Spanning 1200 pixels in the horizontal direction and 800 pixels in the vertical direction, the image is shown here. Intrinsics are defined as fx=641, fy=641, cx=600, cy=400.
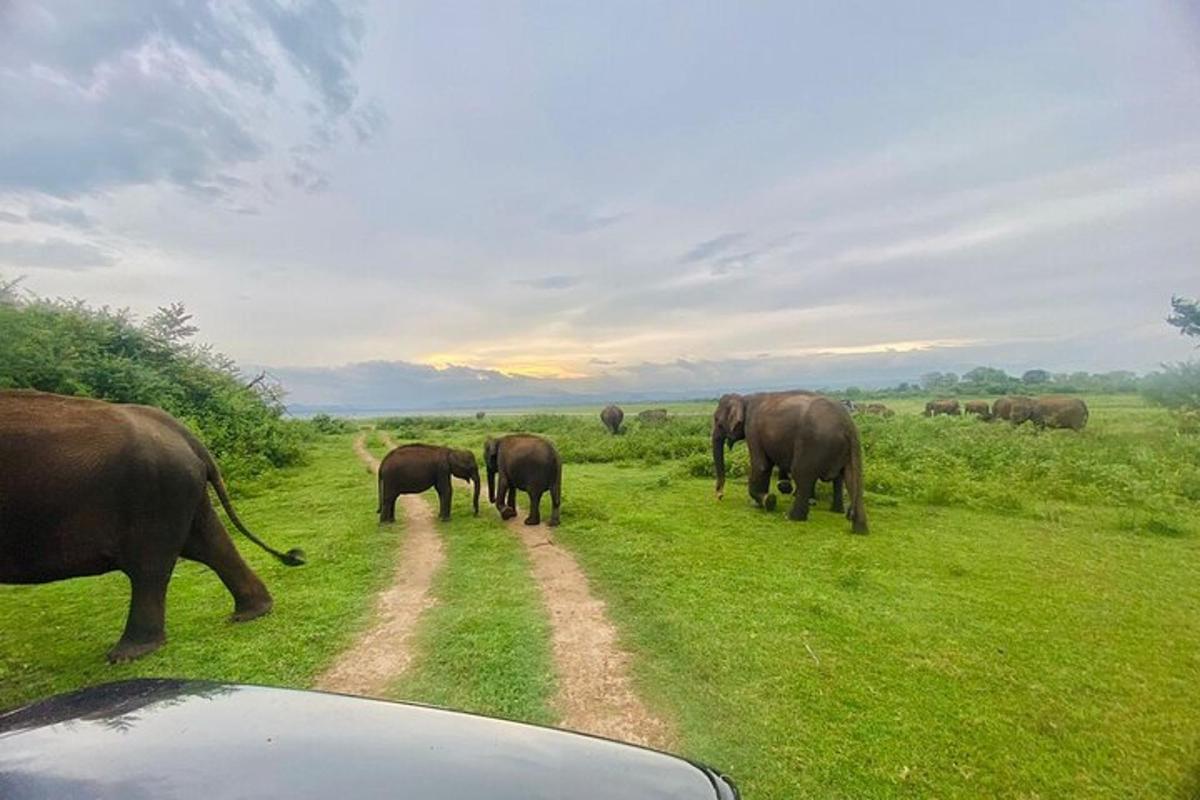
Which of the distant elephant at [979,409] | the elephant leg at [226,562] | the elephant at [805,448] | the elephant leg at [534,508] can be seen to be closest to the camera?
the elephant leg at [226,562]

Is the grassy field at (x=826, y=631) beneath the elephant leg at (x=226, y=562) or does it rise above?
beneath

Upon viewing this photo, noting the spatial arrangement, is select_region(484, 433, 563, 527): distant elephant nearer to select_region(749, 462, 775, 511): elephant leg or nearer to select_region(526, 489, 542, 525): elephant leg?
select_region(526, 489, 542, 525): elephant leg

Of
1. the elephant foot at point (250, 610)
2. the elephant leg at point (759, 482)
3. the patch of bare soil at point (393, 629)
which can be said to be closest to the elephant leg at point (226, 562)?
the elephant foot at point (250, 610)

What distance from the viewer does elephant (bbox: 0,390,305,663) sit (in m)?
5.23

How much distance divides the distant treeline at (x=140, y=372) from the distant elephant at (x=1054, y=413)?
3047 centimetres

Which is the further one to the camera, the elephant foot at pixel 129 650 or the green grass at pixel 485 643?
the elephant foot at pixel 129 650

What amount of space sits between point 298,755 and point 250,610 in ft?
19.0

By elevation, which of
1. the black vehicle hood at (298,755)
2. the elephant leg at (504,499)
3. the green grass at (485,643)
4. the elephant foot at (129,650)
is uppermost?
the black vehicle hood at (298,755)

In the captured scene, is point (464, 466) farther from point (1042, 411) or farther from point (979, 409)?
point (979, 409)

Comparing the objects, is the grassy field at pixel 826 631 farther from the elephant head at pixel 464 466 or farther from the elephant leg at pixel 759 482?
the elephant head at pixel 464 466

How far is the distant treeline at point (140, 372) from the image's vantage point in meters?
13.6

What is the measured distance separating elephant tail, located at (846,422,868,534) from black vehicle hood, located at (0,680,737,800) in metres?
9.18

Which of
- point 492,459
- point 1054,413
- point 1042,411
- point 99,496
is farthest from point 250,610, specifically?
point 1042,411

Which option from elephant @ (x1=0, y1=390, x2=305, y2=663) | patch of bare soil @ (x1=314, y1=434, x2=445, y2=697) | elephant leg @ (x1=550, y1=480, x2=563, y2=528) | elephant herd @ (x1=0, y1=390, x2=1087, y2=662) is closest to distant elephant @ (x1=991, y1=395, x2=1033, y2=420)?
elephant leg @ (x1=550, y1=480, x2=563, y2=528)
